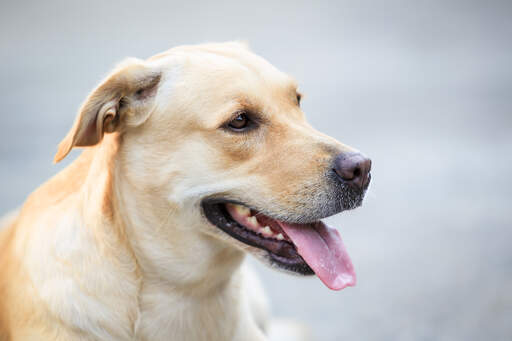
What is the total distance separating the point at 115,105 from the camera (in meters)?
2.34

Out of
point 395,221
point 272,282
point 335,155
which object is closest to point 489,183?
point 395,221

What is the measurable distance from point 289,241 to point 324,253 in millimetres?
156

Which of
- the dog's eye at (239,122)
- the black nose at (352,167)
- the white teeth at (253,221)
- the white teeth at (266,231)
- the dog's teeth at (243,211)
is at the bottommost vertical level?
the white teeth at (266,231)

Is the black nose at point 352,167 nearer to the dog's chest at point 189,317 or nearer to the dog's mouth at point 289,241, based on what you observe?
the dog's mouth at point 289,241

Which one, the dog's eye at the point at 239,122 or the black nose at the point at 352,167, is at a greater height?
the dog's eye at the point at 239,122

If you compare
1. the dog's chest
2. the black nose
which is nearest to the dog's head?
the black nose

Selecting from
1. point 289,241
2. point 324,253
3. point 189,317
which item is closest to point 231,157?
point 289,241

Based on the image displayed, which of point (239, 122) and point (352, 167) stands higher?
point (239, 122)

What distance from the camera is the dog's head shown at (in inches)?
89.4

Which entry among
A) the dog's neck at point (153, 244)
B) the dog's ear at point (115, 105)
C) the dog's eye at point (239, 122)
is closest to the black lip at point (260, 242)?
the dog's neck at point (153, 244)

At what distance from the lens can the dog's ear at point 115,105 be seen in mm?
2242

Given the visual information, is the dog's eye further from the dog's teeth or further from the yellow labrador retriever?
the dog's teeth

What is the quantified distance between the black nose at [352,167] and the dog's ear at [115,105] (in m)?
0.84

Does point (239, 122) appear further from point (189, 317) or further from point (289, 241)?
point (189, 317)
